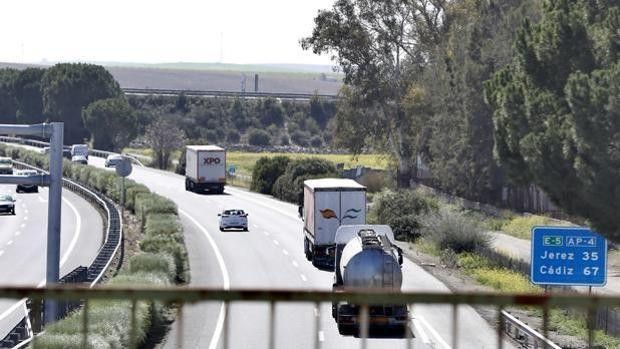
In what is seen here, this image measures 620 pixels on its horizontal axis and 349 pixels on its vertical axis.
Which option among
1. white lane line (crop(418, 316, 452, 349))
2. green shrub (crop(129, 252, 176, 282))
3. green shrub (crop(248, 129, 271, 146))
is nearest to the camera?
white lane line (crop(418, 316, 452, 349))

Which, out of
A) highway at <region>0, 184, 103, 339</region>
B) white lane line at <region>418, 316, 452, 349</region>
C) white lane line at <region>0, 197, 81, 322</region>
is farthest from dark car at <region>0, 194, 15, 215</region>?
white lane line at <region>418, 316, 452, 349</region>

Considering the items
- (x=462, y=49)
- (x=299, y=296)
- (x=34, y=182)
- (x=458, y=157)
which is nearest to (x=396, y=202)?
(x=458, y=157)

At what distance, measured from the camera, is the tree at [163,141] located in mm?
122000

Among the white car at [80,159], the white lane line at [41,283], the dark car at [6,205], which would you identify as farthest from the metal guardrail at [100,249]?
the white car at [80,159]

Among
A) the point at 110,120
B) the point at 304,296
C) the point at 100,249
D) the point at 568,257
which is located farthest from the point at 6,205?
the point at 304,296

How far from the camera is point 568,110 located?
4197cm

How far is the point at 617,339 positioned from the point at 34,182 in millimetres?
14310

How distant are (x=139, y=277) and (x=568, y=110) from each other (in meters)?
16.3

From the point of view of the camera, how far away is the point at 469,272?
4588 cm

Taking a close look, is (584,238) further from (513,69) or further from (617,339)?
(513,69)

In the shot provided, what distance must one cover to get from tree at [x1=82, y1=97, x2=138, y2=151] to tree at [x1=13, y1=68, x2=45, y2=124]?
16661 mm

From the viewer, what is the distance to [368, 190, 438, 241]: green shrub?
60562 mm

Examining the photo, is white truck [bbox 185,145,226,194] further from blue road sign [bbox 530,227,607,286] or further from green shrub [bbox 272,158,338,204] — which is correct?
blue road sign [bbox 530,227,607,286]

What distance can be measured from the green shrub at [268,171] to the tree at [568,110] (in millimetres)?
42612
